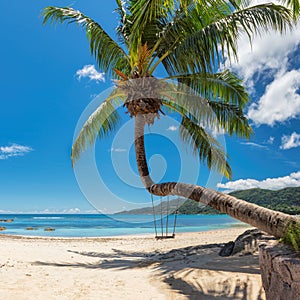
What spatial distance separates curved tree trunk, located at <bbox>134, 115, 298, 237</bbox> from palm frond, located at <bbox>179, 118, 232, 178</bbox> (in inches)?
78.1

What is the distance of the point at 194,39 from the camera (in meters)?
6.50

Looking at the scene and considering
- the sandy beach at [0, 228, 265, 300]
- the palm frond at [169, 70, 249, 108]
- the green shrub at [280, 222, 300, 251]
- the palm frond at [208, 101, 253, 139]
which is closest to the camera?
the green shrub at [280, 222, 300, 251]

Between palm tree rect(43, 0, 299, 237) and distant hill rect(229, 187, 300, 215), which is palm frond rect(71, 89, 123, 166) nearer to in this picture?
palm tree rect(43, 0, 299, 237)

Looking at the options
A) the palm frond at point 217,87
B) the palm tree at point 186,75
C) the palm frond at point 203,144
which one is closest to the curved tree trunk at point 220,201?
the palm tree at point 186,75

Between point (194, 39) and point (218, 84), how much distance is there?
85.0 inches

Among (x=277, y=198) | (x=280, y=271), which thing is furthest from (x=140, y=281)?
(x=277, y=198)

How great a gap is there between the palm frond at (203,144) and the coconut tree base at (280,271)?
5615 millimetres

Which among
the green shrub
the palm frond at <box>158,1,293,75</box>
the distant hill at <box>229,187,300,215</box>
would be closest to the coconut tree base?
the green shrub

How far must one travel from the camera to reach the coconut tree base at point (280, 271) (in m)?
3.03

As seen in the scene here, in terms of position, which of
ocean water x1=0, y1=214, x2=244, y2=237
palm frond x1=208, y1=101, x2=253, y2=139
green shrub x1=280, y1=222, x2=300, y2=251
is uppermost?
palm frond x1=208, y1=101, x2=253, y2=139

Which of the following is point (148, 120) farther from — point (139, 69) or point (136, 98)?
point (139, 69)

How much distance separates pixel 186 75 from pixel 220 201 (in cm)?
404

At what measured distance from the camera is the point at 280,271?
10.5 ft

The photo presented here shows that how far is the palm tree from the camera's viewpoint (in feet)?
19.3
